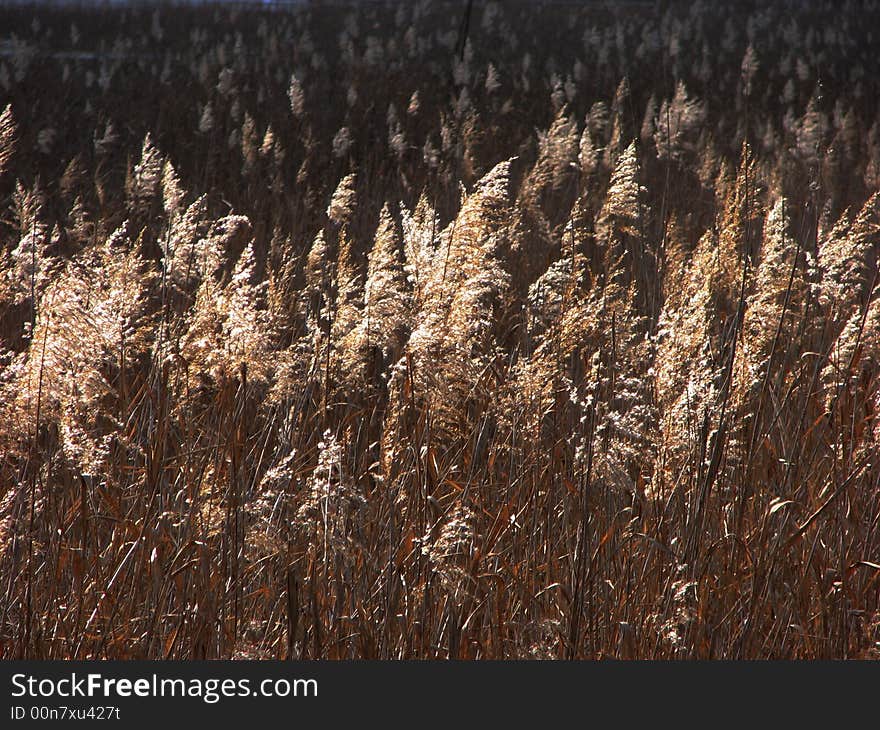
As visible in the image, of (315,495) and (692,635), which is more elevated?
(315,495)

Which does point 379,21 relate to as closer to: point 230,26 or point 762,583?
point 230,26

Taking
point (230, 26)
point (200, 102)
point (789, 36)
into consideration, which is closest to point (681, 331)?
point (200, 102)

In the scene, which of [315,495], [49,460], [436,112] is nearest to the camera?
[315,495]

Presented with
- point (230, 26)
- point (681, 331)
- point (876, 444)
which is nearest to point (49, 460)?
point (681, 331)

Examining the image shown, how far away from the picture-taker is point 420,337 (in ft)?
6.70

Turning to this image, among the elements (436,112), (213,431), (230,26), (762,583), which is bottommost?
(762,583)

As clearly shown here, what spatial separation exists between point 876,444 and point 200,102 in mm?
8898

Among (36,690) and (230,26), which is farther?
(230,26)

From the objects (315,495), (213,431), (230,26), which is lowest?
(315,495)

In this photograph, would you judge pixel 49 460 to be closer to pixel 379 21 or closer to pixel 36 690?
pixel 36 690

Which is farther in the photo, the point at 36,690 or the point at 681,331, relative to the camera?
the point at 681,331

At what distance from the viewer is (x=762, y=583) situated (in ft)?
6.53

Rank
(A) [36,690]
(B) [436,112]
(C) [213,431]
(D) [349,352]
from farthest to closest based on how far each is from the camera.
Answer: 1. (B) [436,112]
2. (C) [213,431]
3. (D) [349,352]
4. (A) [36,690]

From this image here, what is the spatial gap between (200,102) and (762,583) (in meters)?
8.97
